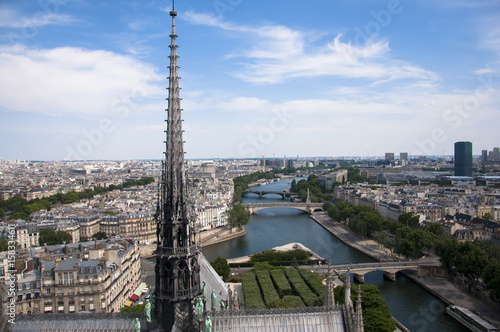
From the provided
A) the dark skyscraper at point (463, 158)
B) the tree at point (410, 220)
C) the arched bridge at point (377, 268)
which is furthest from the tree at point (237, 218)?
the dark skyscraper at point (463, 158)

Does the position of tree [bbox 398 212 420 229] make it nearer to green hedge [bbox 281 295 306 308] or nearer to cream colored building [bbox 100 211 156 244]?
green hedge [bbox 281 295 306 308]

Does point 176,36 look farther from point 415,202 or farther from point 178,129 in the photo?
point 415,202

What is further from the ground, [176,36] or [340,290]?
[176,36]

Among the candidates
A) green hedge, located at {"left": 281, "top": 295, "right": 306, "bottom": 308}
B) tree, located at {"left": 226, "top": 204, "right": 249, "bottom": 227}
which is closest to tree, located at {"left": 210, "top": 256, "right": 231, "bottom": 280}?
green hedge, located at {"left": 281, "top": 295, "right": 306, "bottom": 308}

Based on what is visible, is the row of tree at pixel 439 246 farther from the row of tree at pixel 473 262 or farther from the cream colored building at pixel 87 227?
the cream colored building at pixel 87 227

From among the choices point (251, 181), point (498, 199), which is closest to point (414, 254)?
point (498, 199)

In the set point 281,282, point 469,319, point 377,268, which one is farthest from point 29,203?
point 469,319

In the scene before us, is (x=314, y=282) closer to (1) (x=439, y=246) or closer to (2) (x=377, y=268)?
(2) (x=377, y=268)
